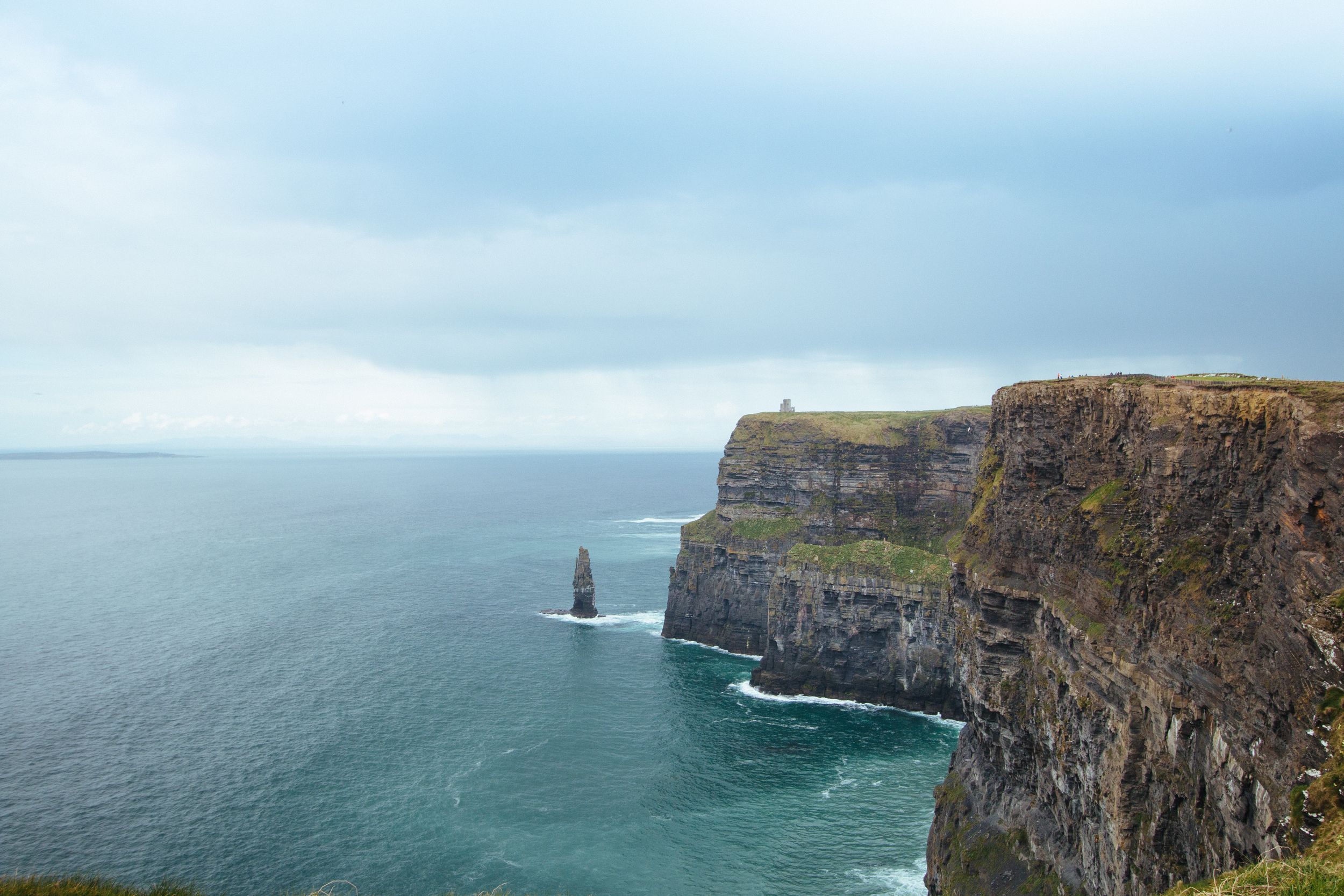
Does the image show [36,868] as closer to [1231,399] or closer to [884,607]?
[1231,399]

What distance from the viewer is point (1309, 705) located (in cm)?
1877

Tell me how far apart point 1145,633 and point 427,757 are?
193 ft

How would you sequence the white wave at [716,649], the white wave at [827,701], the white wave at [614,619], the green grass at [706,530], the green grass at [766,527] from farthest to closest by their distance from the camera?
the white wave at [614,619], the green grass at [706,530], the green grass at [766,527], the white wave at [716,649], the white wave at [827,701]

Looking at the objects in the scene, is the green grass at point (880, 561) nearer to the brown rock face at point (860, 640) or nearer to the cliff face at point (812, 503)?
the brown rock face at point (860, 640)

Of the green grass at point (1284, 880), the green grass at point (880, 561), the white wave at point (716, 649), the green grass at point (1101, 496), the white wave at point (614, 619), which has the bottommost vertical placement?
the white wave at point (716, 649)

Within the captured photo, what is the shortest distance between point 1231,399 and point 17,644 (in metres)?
124

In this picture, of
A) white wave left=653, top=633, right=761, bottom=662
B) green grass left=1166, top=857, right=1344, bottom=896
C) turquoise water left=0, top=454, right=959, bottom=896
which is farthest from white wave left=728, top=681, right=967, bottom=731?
green grass left=1166, top=857, right=1344, bottom=896

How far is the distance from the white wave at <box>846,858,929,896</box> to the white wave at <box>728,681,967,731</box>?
2949 centimetres

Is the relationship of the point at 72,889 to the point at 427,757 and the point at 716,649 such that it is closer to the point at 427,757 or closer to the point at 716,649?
the point at 427,757

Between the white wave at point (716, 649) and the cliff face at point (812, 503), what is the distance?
0.56m

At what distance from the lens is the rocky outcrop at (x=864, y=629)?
270ft

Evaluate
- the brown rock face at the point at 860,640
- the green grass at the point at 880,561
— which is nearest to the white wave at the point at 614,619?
the brown rock face at the point at 860,640

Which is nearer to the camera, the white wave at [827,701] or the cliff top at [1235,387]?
the cliff top at [1235,387]

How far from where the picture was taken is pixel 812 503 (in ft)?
347
